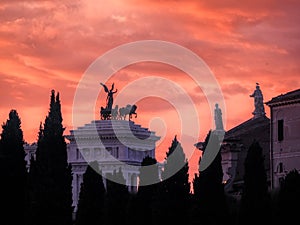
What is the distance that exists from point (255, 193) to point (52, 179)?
14.0 m

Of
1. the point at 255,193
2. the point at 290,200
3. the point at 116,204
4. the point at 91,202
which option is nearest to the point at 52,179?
the point at 91,202

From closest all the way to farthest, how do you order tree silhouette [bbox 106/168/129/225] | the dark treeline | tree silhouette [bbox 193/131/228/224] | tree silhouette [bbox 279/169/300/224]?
tree silhouette [bbox 279/169/300/224] < the dark treeline < tree silhouette [bbox 193/131/228/224] < tree silhouette [bbox 106/168/129/225]

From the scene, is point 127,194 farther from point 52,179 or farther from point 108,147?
point 108,147

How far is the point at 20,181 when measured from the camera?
243 feet

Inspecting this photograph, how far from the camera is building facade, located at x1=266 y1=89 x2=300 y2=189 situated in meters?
80.3

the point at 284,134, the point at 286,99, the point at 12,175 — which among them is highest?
the point at 286,99

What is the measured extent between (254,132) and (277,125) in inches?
623

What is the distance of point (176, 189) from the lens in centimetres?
6625

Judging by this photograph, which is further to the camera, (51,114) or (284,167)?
(284,167)

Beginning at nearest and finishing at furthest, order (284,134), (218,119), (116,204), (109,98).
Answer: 1. (116,204)
2. (284,134)
3. (218,119)
4. (109,98)

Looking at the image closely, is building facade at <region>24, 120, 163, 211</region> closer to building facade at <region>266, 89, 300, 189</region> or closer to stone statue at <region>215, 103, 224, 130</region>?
stone statue at <region>215, 103, 224, 130</region>

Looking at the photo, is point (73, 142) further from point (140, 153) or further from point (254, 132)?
point (254, 132)

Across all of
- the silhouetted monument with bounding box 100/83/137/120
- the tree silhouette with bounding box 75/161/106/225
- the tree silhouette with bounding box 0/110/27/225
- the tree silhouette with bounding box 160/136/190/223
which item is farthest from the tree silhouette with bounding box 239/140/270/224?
the silhouetted monument with bounding box 100/83/137/120

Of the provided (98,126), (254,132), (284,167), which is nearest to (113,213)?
(284,167)
